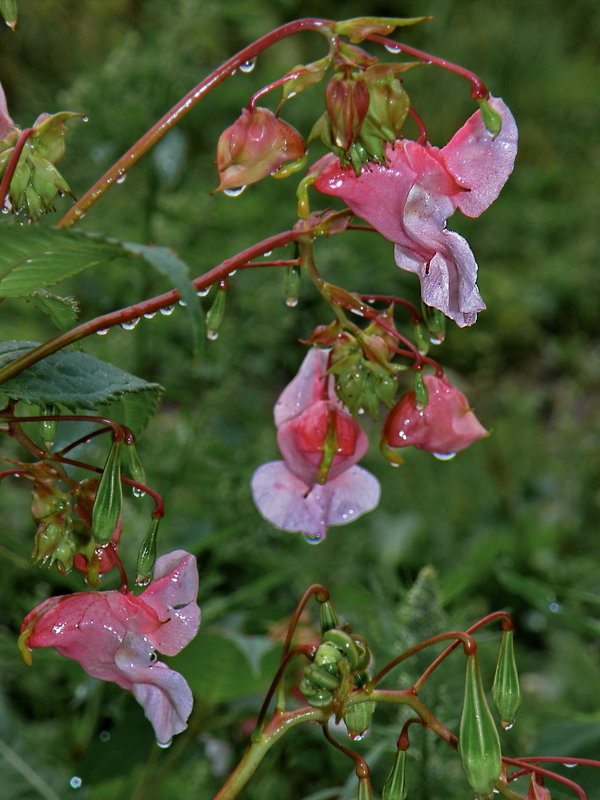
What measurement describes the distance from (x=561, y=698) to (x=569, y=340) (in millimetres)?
1937

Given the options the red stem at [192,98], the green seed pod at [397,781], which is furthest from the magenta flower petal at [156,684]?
the red stem at [192,98]

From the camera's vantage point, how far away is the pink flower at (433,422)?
0.63 meters

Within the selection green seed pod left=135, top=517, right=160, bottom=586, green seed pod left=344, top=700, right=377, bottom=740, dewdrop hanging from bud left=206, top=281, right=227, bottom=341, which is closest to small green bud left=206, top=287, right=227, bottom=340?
dewdrop hanging from bud left=206, top=281, right=227, bottom=341

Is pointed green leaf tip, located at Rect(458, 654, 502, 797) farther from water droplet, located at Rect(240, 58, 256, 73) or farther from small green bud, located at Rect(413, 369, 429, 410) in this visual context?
water droplet, located at Rect(240, 58, 256, 73)

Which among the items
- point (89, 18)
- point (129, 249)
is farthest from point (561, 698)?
point (89, 18)

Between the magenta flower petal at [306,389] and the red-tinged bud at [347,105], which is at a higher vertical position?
the red-tinged bud at [347,105]

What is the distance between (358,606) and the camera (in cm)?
125

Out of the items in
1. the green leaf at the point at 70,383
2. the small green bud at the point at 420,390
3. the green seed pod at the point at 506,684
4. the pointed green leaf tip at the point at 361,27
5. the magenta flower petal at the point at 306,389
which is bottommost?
the green seed pod at the point at 506,684

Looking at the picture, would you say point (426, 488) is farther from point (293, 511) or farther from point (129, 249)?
point (129, 249)

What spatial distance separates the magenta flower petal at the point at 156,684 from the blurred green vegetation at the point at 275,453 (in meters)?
0.17

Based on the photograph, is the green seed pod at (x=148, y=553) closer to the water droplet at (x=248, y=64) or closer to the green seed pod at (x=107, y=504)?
the green seed pod at (x=107, y=504)

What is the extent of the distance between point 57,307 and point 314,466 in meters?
0.18

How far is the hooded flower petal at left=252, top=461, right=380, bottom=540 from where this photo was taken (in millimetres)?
645

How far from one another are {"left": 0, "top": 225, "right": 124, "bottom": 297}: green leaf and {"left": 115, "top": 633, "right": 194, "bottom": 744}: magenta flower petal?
0.62ft
